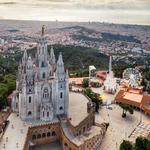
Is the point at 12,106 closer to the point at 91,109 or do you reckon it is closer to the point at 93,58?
the point at 91,109

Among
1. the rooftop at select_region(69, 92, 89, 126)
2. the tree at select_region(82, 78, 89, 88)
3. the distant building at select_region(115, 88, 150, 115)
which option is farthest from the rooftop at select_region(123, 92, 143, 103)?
the tree at select_region(82, 78, 89, 88)

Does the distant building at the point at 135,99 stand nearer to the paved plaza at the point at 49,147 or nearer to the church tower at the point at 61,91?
the church tower at the point at 61,91

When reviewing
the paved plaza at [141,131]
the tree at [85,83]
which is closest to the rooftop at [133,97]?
the paved plaza at [141,131]

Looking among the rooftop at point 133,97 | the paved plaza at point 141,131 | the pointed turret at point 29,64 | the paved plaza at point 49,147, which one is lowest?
the paved plaza at point 49,147

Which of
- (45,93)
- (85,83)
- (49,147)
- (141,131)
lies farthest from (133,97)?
(49,147)

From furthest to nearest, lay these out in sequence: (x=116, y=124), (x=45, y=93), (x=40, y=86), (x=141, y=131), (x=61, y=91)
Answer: (x=116, y=124), (x=141, y=131), (x=61, y=91), (x=45, y=93), (x=40, y=86)

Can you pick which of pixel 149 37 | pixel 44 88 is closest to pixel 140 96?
pixel 44 88

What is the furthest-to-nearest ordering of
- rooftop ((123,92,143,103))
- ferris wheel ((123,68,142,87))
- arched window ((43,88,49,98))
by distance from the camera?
ferris wheel ((123,68,142,87)) → rooftop ((123,92,143,103)) → arched window ((43,88,49,98))

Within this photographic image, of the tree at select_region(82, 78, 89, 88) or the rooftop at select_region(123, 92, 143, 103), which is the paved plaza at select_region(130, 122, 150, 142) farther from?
the tree at select_region(82, 78, 89, 88)

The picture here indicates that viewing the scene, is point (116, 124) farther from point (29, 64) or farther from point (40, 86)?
point (29, 64)
